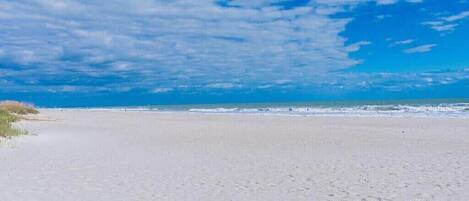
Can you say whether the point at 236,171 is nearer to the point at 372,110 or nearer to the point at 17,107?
the point at 17,107

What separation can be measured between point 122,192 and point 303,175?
154 inches

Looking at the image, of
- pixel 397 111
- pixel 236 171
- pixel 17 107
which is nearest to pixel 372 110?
pixel 397 111

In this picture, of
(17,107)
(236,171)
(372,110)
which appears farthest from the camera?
(372,110)

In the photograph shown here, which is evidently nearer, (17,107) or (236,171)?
(236,171)

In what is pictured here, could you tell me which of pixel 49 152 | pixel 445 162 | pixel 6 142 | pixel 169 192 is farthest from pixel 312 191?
pixel 6 142

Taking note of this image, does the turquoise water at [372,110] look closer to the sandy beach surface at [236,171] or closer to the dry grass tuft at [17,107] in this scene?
the dry grass tuft at [17,107]

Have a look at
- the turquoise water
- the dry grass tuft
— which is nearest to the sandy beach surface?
the dry grass tuft

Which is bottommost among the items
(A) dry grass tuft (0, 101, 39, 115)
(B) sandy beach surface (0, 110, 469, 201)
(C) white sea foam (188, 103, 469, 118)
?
(B) sandy beach surface (0, 110, 469, 201)

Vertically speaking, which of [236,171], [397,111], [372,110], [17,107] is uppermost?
[17,107]

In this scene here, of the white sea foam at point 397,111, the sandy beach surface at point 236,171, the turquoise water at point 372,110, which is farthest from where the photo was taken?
the turquoise water at point 372,110

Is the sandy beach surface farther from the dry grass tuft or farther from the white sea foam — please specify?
the white sea foam

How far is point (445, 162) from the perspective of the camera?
12398 millimetres

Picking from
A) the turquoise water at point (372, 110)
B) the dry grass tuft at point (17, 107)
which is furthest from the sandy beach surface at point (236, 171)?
the turquoise water at point (372, 110)

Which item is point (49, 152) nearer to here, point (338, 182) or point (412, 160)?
point (338, 182)
